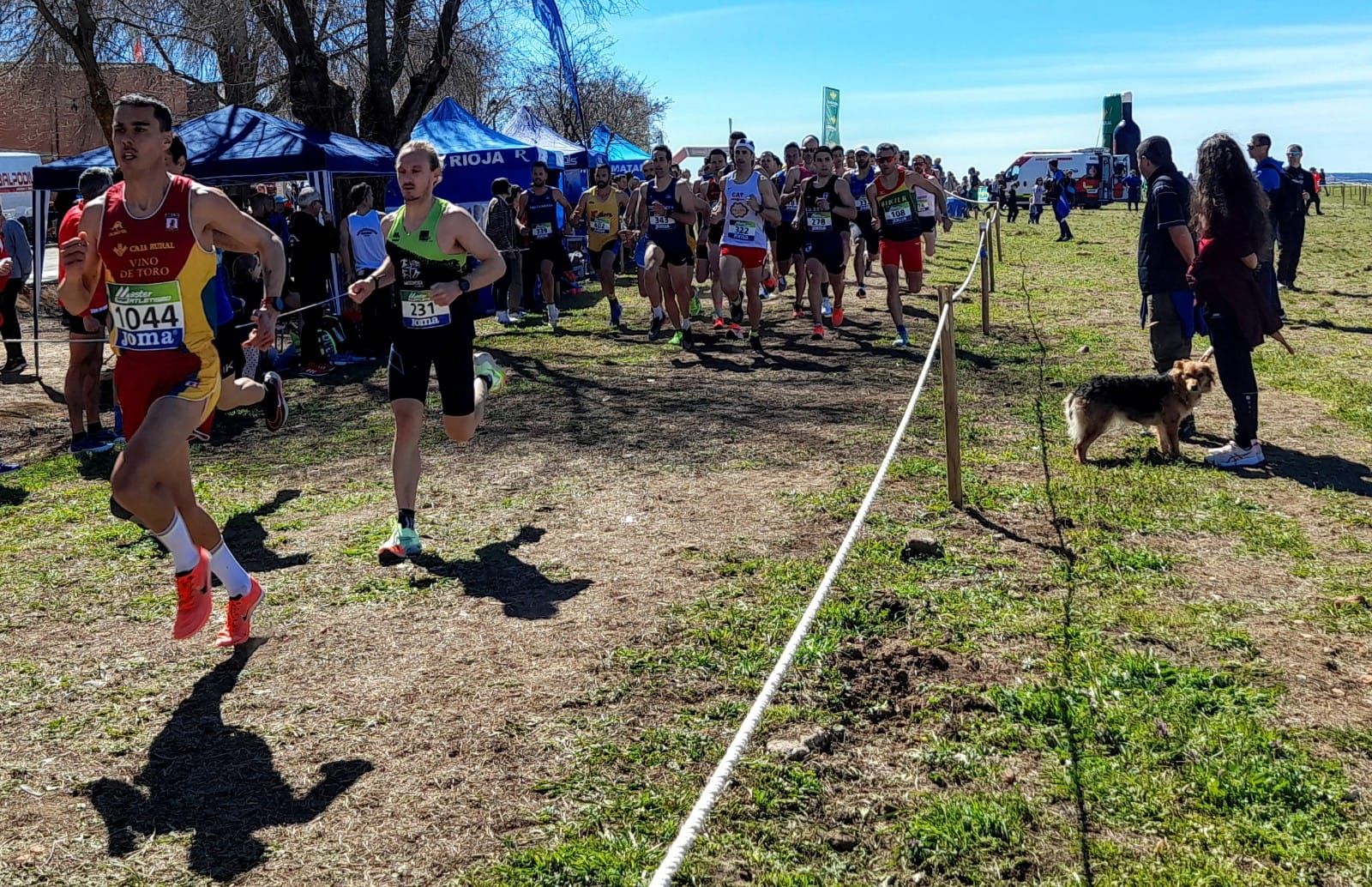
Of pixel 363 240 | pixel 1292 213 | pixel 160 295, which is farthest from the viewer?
pixel 1292 213

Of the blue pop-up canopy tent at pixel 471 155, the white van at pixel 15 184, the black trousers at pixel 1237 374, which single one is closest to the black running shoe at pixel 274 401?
the black trousers at pixel 1237 374

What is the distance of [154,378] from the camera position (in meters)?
4.71

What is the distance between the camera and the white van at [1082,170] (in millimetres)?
55906

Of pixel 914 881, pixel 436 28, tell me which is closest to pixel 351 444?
pixel 914 881

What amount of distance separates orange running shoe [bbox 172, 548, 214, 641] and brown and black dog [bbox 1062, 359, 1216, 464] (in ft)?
17.6

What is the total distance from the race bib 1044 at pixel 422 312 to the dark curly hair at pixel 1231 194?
4.79 meters

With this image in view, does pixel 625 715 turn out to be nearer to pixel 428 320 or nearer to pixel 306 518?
pixel 428 320

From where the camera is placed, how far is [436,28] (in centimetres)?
2092

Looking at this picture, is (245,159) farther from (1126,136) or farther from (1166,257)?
(1126,136)

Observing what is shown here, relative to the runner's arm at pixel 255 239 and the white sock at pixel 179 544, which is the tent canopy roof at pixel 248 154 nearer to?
the runner's arm at pixel 255 239

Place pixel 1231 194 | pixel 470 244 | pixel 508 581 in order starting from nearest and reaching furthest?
pixel 508 581
pixel 470 244
pixel 1231 194

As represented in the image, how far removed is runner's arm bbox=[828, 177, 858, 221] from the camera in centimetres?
1281

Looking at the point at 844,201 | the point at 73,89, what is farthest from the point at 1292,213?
the point at 73,89

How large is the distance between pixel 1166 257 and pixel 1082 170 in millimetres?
57478
